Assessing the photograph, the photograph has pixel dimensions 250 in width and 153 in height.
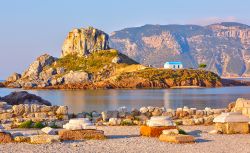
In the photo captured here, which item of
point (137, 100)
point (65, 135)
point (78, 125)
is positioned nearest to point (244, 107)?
point (78, 125)

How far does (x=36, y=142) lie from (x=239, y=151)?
7174mm

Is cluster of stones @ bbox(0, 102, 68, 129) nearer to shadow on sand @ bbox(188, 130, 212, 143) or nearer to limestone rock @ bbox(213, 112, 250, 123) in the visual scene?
shadow on sand @ bbox(188, 130, 212, 143)

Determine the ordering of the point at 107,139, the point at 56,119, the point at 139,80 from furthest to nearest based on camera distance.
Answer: the point at 139,80 < the point at 56,119 < the point at 107,139

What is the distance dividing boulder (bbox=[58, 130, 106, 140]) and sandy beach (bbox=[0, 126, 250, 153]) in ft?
1.56

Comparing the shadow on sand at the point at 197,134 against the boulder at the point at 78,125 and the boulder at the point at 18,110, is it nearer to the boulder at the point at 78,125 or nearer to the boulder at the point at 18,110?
the boulder at the point at 78,125

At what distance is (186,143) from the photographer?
67.1ft

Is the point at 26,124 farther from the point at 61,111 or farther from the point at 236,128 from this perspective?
the point at 236,128

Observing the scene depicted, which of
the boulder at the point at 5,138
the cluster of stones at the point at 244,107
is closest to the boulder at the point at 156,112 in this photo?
the cluster of stones at the point at 244,107

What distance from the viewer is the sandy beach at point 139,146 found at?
1847 centimetres

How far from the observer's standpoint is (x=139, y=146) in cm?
1953

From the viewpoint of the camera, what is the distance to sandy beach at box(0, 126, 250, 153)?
727 inches

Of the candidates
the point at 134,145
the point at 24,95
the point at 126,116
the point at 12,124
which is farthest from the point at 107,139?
the point at 24,95

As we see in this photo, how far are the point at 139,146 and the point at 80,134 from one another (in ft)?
9.95

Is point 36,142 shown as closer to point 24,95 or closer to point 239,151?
point 239,151
